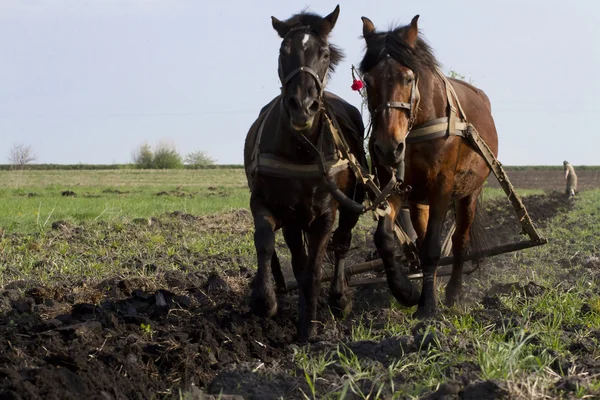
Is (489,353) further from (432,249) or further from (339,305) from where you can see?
(339,305)

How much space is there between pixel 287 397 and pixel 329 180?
7.33ft

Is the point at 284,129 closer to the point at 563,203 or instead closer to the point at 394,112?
the point at 394,112

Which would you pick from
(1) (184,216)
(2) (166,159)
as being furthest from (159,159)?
(1) (184,216)

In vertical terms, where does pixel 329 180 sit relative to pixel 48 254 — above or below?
above

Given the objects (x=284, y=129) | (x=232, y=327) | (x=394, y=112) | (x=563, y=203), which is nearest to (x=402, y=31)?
(x=394, y=112)

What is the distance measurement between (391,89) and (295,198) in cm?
110

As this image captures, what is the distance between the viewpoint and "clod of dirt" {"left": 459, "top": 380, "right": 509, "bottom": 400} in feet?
11.5

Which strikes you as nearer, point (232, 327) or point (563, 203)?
point (232, 327)

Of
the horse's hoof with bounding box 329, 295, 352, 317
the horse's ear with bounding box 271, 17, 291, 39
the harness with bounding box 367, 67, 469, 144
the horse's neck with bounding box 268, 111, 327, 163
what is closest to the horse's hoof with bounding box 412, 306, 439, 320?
the horse's hoof with bounding box 329, 295, 352, 317

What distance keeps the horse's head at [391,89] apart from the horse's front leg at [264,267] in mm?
985

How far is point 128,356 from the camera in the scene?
4586mm

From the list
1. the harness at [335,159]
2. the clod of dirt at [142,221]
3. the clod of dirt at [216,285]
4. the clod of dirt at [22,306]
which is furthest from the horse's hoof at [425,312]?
the clod of dirt at [142,221]

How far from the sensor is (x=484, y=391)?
11.7 feet

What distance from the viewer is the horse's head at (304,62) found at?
17.3ft
